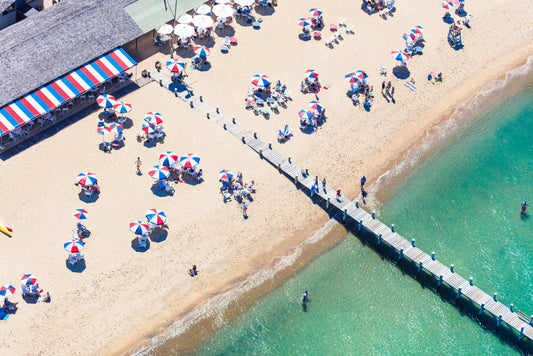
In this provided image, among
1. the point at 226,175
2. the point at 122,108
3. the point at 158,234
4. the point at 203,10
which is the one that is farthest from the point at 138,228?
the point at 203,10

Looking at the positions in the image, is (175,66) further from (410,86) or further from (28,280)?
(28,280)

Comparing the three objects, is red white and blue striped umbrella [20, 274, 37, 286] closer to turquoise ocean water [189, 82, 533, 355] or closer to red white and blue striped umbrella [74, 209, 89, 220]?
red white and blue striped umbrella [74, 209, 89, 220]

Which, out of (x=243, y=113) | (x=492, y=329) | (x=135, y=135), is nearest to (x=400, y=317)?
(x=492, y=329)

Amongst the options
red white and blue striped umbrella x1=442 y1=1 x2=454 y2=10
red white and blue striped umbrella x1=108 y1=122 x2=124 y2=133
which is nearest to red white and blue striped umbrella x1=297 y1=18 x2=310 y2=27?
red white and blue striped umbrella x1=442 y1=1 x2=454 y2=10

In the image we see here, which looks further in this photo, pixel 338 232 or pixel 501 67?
pixel 501 67

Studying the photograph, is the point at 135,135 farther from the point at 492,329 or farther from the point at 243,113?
the point at 492,329

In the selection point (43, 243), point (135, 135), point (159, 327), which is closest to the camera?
point (159, 327)
